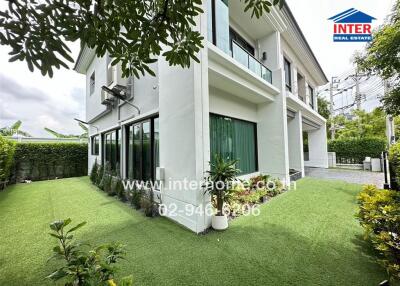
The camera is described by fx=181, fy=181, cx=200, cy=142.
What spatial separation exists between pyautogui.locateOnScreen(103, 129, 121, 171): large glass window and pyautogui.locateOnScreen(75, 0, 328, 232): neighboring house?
0.06m

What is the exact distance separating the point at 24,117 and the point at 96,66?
40.5 ft

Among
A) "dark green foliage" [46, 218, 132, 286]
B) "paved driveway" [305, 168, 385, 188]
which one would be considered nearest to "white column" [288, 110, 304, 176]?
"paved driveway" [305, 168, 385, 188]

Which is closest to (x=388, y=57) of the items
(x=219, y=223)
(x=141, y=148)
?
(x=219, y=223)

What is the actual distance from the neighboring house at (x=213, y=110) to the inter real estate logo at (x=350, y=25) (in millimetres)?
1777

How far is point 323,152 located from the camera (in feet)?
55.1

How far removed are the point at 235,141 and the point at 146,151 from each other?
3.90 meters

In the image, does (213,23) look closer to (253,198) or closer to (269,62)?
(269,62)

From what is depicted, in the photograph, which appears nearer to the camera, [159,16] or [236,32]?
Result: [159,16]

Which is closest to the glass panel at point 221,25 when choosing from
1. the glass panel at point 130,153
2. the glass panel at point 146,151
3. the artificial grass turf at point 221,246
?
the glass panel at point 146,151

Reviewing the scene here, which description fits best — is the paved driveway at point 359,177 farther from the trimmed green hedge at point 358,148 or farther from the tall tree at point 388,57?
the trimmed green hedge at point 358,148

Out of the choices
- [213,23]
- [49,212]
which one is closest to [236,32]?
[213,23]

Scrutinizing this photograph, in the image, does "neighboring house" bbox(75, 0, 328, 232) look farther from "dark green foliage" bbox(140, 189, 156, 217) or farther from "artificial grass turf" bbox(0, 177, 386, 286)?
"artificial grass turf" bbox(0, 177, 386, 286)

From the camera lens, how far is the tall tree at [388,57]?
5137 mm

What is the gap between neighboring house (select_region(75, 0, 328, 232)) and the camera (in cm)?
478
